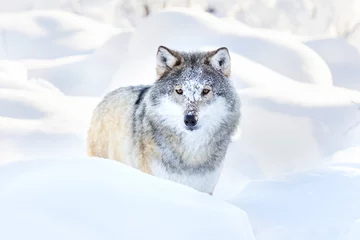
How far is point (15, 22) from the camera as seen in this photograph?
16.5m

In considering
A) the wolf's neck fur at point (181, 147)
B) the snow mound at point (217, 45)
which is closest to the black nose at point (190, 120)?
the wolf's neck fur at point (181, 147)

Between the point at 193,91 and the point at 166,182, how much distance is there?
1538 mm

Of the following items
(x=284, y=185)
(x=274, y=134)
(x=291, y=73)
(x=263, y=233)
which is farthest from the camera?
(x=291, y=73)

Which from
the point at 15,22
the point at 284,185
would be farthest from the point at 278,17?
the point at 284,185

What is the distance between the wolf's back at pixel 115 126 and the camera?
5109 mm

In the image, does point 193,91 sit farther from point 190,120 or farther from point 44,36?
point 44,36

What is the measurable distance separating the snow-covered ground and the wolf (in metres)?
0.42

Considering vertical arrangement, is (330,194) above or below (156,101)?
below

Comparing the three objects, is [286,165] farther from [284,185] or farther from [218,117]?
[218,117]

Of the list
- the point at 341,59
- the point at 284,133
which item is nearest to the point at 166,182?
the point at 284,133

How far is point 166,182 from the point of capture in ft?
10.2

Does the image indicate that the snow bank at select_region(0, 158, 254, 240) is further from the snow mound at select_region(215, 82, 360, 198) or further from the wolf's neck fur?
the snow mound at select_region(215, 82, 360, 198)

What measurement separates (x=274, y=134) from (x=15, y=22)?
10.8 m

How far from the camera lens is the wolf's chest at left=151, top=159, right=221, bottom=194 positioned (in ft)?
15.5
